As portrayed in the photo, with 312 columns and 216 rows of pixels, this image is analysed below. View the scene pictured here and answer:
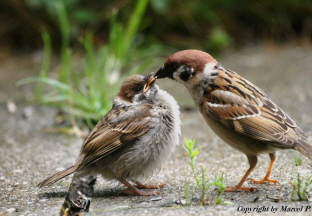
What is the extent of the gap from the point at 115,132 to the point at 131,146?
0.55 ft

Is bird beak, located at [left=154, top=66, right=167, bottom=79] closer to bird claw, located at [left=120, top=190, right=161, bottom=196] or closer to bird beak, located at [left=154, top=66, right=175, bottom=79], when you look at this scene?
bird beak, located at [left=154, top=66, right=175, bottom=79]

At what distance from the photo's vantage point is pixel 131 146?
12.7ft

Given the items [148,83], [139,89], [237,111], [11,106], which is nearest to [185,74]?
[148,83]

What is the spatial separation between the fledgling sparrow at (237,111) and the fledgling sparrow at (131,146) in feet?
0.87

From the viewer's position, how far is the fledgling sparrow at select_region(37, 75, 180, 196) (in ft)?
12.6

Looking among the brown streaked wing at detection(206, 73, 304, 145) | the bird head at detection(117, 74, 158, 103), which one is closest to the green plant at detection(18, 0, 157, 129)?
the bird head at detection(117, 74, 158, 103)

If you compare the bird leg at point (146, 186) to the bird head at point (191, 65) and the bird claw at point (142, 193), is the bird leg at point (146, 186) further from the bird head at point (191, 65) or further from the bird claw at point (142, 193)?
the bird head at point (191, 65)

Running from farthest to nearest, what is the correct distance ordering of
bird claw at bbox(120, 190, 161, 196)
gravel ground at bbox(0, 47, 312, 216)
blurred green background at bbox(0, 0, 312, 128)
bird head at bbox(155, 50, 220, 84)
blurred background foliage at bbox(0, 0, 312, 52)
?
blurred background foliage at bbox(0, 0, 312, 52), blurred green background at bbox(0, 0, 312, 128), bird head at bbox(155, 50, 220, 84), bird claw at bbox(120, 190, 161, 196), gravel ground at bbox(0, 47, 312, 216)

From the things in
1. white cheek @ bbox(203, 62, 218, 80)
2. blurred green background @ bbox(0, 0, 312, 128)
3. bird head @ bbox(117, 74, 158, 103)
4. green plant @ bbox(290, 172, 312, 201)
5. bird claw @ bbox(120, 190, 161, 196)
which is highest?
blurred green background @ bbox(0, 0, 312, 128)

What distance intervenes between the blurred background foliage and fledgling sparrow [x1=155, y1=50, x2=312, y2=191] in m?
4.27

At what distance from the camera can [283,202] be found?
3.27 meters

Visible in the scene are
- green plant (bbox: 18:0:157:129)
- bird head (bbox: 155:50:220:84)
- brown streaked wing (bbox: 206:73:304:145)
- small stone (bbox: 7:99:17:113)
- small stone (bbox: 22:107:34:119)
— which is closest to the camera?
brown streaked wing (bbox: 206:73:304:145)

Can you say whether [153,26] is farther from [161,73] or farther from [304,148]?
[304,148]

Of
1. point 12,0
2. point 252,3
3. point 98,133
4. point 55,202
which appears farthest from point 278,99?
point 12,0
